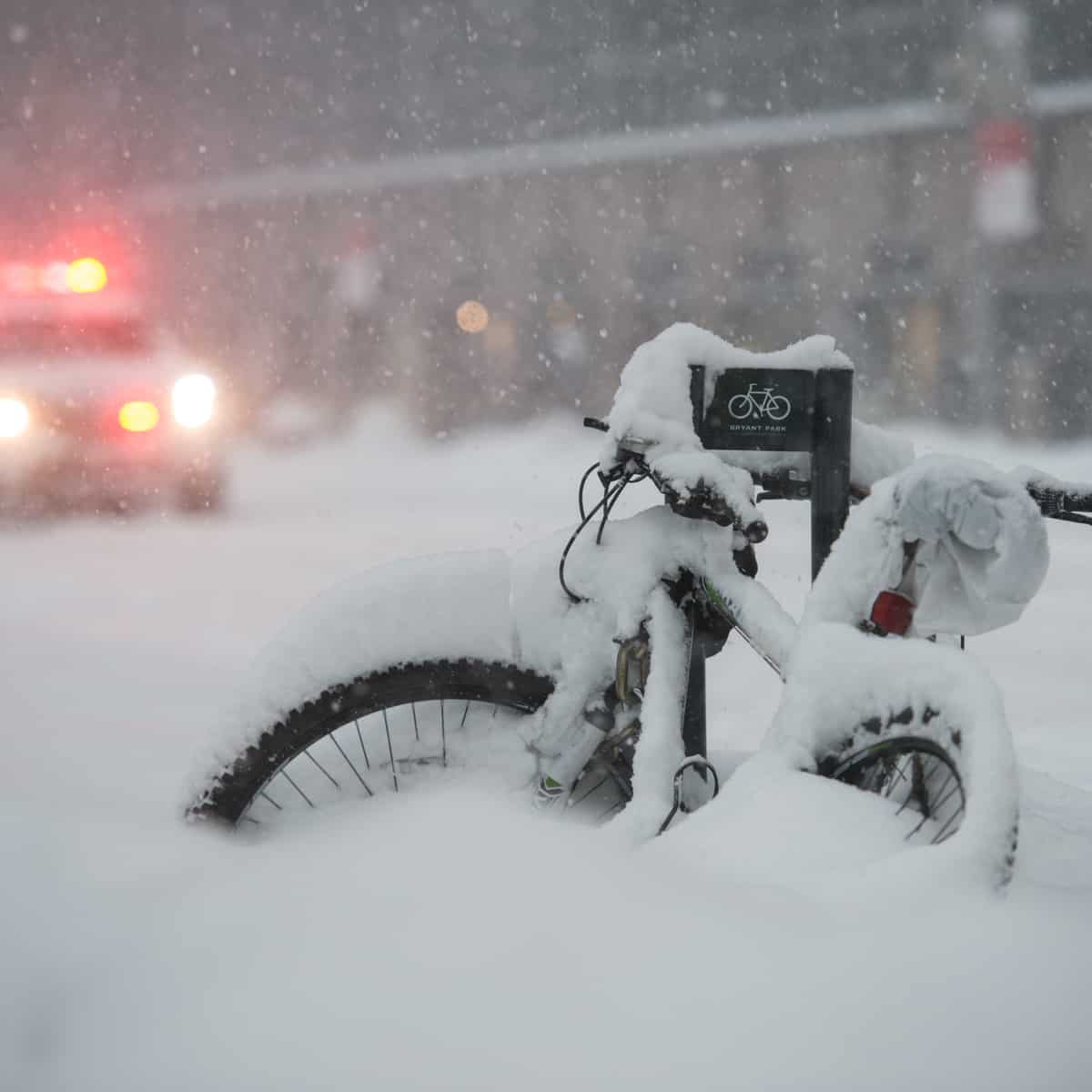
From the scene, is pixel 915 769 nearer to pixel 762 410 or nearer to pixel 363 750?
pixel 762 410

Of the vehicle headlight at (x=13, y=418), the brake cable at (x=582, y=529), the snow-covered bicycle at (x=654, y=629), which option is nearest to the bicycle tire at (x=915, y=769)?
the snow-covered bicycle at (x=654, y=629)

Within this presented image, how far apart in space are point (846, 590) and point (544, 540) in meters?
0.62

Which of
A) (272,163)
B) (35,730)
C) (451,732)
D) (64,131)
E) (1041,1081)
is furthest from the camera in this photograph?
(64,131)

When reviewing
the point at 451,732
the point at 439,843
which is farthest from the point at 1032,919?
the point at 451,732

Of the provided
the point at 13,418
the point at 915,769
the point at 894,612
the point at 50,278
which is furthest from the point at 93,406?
the point at 915,769

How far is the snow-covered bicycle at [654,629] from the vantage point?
5.44ft

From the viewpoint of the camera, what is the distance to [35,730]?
309 cm

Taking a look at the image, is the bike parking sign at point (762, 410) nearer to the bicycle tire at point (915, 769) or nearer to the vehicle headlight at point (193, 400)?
the bicycle tire at point (915, 769)

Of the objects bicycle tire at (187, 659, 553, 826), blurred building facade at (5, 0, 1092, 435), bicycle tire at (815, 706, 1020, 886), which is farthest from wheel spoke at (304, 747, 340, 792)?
blurred building facade at (5, 0, 1092, 435)

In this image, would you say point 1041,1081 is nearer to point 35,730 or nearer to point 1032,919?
point 1032,919

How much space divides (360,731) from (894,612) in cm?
100

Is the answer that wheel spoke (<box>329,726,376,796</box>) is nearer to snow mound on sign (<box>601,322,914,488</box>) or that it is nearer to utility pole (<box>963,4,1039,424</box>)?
snow mound on sign (<box>601,322,914,488</box>)

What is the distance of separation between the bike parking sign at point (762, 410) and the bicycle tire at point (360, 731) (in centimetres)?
60

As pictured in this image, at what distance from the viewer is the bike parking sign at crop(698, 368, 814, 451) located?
7.28ft
